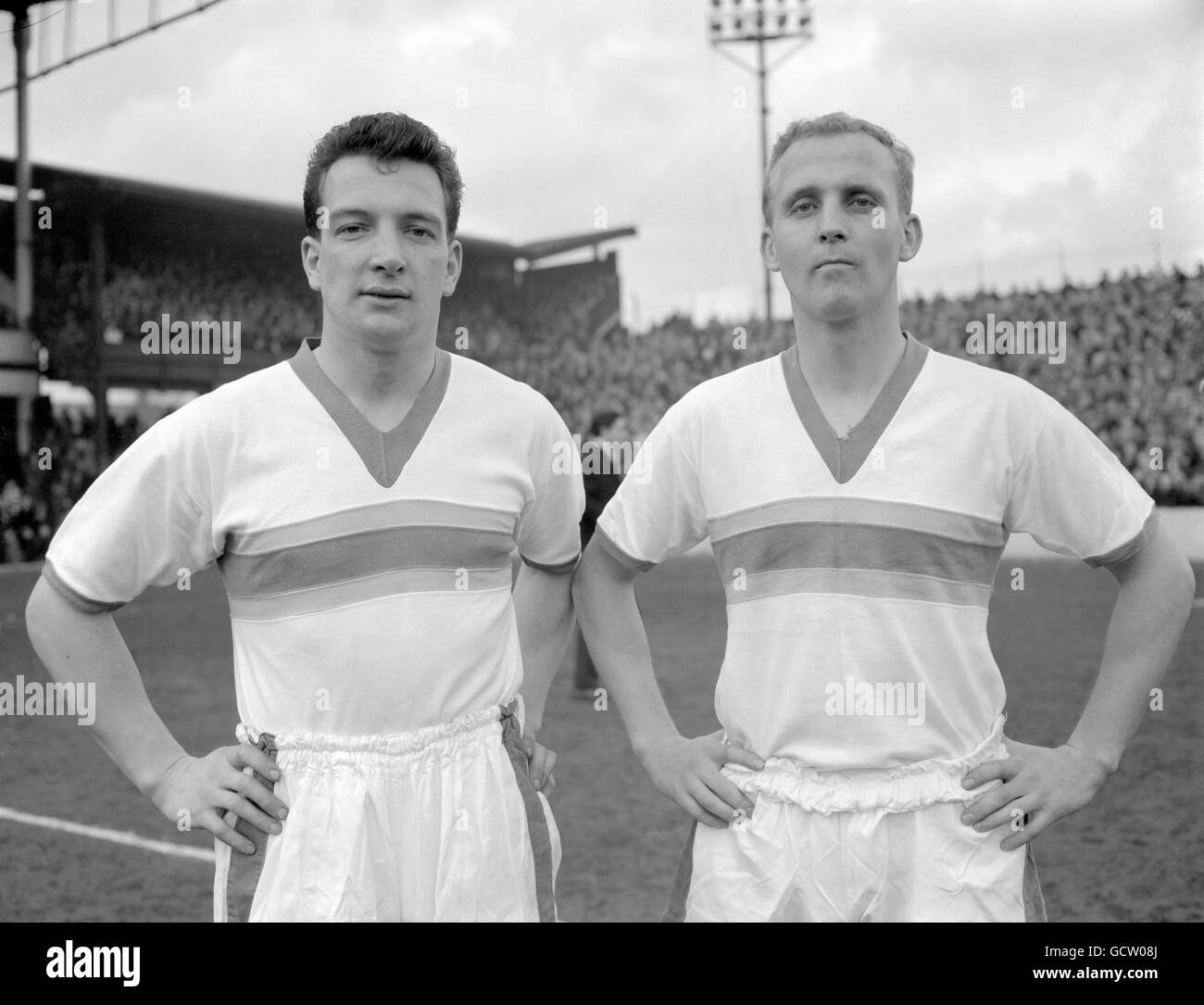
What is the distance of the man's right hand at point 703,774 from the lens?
81.5 inches

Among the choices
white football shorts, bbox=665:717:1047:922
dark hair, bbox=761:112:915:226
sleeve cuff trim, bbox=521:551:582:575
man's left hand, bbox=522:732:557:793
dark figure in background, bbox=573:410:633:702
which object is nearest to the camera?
white football shorts, bbox=665:717:1047:922

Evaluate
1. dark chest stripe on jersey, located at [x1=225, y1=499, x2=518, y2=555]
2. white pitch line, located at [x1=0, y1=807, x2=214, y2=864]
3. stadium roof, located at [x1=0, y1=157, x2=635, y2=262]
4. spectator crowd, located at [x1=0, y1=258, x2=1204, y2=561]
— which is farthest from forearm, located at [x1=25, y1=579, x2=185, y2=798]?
stadium roof, located at [x1=0, y1=157, x2=635, y2=262]

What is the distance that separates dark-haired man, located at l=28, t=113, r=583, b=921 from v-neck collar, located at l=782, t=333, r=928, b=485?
551 millimetres

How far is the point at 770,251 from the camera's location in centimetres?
221

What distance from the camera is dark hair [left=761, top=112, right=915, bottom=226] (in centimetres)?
209

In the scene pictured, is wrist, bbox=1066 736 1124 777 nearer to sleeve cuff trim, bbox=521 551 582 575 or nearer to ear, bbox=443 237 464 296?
sleeve cuff trim, bbox=521 551 582 575

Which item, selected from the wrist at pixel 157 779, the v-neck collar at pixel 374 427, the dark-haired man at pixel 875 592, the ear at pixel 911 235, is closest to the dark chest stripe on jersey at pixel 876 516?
the dark-haired man at pixel 875 592

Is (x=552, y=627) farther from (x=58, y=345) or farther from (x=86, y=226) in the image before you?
(x=86, y=226)

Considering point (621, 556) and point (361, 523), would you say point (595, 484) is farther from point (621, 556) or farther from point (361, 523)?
point (361, 523)

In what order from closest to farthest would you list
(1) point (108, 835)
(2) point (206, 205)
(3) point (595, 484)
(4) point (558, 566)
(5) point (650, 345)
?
(4) point (558, 566), (1) point (108, 835), (3) point (595, 484), (2) point (206, 205), (5) point (650, 345)

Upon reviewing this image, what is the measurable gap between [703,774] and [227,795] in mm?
791

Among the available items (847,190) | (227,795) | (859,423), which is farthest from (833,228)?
(227,795)

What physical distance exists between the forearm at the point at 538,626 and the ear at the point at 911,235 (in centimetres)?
87

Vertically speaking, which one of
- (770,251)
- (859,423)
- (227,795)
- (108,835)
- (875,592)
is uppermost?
(770,251)
